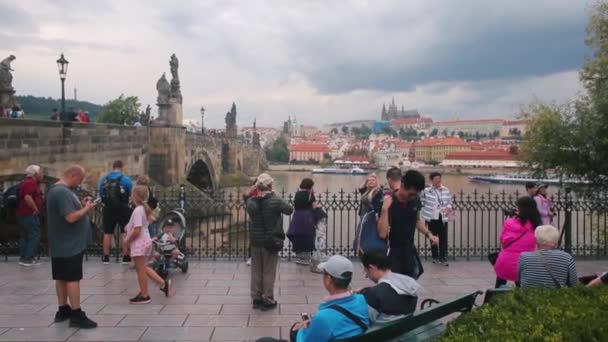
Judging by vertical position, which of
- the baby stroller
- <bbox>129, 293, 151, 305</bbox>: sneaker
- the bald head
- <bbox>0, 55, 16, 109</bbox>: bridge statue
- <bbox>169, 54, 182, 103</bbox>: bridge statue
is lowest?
<bbox>129, 293, 151, 305</bbox>: sneaker

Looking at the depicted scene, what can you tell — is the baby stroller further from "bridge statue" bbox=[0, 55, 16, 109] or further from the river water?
the river water

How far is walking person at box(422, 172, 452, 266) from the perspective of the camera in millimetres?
9641

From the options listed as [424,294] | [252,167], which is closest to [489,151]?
[252,167]

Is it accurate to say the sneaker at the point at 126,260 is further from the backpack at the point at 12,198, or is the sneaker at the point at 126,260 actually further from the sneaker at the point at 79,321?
the sneaker at the point at 79,321

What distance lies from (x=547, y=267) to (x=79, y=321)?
438 centimetres

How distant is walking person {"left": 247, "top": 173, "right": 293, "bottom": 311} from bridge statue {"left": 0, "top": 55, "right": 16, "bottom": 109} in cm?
1189

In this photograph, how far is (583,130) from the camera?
13.1m

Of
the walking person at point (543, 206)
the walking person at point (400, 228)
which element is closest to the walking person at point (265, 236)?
the walking person at point (400, 228)

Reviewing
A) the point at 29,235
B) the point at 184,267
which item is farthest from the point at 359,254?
the point at 29,235

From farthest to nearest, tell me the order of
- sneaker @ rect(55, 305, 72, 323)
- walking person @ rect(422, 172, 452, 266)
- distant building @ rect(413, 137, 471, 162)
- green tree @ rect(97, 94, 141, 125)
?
distant building @ rect(413, 137, 471, 162)
green tree @ rect(97, 94, 141, 125)
walking person @ rect(422, 172, 452, 266)
sneaker @ rect(55, 305, 72, 323)

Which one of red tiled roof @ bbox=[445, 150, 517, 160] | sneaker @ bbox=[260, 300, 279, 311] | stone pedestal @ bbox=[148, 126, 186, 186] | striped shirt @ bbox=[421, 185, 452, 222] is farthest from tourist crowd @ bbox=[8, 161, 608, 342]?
red tiled roof @ bbox=[445, 150, 517, 160]

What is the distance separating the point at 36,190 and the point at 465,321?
7370mm

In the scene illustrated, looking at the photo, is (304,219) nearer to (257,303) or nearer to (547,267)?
(257,303)

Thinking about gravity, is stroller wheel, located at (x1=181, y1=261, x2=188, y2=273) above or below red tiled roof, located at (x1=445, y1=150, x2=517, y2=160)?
below
